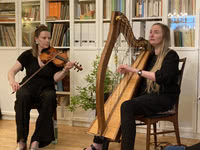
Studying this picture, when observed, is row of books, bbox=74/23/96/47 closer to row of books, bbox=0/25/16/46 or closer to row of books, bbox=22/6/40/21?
row of books, bbox=22/6/40/21

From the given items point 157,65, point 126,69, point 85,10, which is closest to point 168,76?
point 157,65

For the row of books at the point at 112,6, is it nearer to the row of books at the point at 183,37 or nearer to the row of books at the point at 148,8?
the row of books at the point at 148,8

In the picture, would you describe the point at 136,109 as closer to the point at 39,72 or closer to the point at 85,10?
the point at 39,72

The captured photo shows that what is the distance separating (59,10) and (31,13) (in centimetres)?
41

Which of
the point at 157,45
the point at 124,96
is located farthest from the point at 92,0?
the point at 124,96

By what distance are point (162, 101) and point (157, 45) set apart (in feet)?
1.81

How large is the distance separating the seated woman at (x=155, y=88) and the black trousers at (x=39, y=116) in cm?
50

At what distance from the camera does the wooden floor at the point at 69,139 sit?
3113 millimetres

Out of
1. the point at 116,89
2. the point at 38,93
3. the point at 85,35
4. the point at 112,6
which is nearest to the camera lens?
the point at 116,89

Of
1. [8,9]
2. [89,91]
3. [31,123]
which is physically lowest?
[31,123]

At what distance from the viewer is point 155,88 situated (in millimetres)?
2723

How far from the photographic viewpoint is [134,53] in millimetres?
3146

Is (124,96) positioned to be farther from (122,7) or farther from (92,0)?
(92,0)

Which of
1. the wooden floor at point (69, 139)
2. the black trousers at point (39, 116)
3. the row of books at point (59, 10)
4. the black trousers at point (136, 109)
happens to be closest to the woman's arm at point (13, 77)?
the black trousers at point (39, 116)
